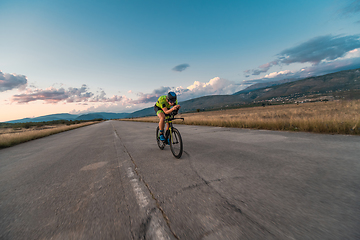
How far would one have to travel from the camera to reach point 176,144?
4.60 metres

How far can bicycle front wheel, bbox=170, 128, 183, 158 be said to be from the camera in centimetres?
434

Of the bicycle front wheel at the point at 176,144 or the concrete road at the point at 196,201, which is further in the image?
the bicycle front wheel at the point at 176,144

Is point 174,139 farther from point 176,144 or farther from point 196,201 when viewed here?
point 196,201

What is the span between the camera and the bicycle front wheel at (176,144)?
4340 millimetres

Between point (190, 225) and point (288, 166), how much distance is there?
2654 mm

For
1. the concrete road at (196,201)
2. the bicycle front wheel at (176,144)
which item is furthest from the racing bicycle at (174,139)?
the concrete road at (196,201)

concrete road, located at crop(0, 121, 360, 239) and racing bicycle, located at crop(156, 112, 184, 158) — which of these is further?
racing bicycle, located at crop(156, 112, 184, 158)

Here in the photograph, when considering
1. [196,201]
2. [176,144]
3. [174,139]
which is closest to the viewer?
[196,201]

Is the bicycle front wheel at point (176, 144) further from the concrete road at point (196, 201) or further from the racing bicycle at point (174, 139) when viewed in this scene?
the concrete road at point (196, 201)

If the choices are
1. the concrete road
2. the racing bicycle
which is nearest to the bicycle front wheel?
the racing bicycle

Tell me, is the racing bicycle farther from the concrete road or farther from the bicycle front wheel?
the concrete road

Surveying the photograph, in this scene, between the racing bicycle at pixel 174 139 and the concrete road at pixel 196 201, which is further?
the racing bicycle at pixel 174 139

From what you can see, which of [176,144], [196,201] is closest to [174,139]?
[176,144]

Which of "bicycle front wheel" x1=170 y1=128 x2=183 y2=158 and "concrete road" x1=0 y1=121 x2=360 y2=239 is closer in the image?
"concrete road" x1=0 y1=121 x2=360 y2=239
